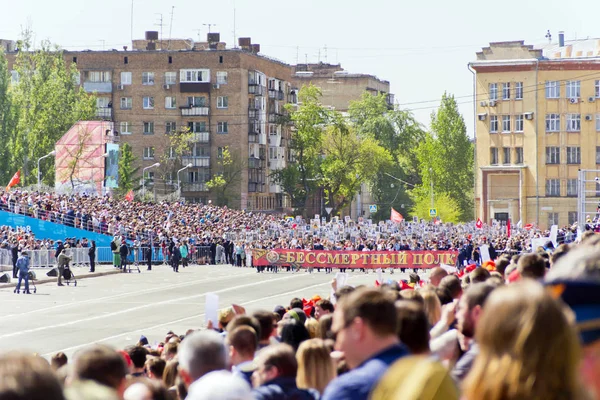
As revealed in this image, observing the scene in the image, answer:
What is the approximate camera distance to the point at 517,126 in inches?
3962

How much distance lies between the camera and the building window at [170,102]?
11281 centimetres

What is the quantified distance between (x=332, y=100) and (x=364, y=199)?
1279 centimetres

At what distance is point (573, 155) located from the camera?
10056 cm

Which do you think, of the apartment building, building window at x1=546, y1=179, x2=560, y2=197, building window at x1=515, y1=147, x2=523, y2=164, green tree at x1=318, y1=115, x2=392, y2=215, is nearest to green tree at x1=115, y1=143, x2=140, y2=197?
green tree at x1=318, y1=115, x2=392, y2=215

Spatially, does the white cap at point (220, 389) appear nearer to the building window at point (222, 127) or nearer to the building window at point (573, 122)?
the building window at point (573, 122)

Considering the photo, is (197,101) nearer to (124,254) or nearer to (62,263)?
(124,254)

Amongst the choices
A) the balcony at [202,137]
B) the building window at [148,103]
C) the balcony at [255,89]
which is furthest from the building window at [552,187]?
the building window at [148,103]

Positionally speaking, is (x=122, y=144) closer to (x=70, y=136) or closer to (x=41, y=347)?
(x=70, y=136)

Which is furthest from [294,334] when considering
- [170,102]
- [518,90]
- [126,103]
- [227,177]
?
[126,103]

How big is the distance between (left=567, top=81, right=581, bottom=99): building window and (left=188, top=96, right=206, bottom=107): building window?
33736 mm

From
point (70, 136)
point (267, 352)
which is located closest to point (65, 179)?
point (70, 136)

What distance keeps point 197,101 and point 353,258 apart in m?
55.7

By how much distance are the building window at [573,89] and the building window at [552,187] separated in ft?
23.2

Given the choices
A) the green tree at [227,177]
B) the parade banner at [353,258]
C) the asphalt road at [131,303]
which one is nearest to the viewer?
the asphalt road at [131,303]
